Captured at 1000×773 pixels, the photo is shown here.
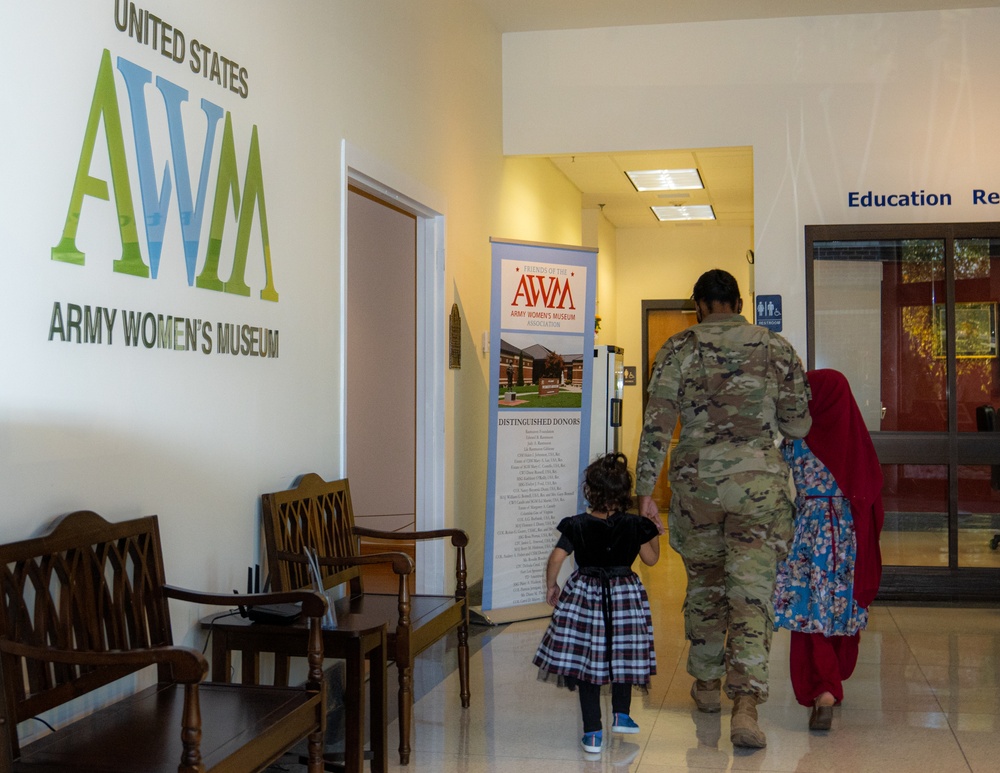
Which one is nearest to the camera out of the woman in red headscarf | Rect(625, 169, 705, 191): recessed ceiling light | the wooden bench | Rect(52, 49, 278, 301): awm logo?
the wooden bench

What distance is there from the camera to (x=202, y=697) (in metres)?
2.69

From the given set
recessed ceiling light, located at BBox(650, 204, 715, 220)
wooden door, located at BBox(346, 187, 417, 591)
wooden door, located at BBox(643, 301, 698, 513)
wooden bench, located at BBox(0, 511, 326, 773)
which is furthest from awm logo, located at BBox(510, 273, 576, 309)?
wooden door, located at BBox(643, 301, 698, 513)

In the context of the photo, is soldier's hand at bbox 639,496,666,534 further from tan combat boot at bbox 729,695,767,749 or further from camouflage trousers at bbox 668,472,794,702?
tan combat boot at bbox 729,695,767,749

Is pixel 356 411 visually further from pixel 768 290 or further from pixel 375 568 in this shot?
pixel 768 290

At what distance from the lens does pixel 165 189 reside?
3104mm

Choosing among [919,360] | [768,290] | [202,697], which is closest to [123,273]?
[202,697]

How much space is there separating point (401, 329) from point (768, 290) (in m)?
2.88

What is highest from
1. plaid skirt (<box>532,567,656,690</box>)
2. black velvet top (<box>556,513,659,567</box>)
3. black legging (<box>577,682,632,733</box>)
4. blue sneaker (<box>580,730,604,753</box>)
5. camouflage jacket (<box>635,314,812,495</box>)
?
camouflage jacket (<box>635,314,812,495</box>)

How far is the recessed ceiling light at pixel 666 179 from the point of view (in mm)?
9344

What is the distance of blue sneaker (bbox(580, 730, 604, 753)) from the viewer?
3.70 meters

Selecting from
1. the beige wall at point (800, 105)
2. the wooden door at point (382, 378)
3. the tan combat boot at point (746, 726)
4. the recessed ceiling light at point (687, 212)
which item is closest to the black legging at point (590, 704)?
the tan combat boot at point (746, 726)

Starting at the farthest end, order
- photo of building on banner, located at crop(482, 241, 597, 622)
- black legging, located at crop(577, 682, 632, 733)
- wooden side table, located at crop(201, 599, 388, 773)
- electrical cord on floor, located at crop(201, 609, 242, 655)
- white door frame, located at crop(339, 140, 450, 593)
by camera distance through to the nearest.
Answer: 1. photo of building on banner, located at crop(482, 241, 597, 622)
2. white door frame, located at crop(339, 140, 450, 593)
3. black legging, located at crop(577, 682, 632, 733)
4. electrical cord on floor, located at crop(201, 609, 242, 655)
5. wooden side table, located at crop(201, 599, 388, 773)

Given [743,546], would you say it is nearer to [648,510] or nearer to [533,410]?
[648,510]

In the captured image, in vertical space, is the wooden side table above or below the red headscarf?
below
